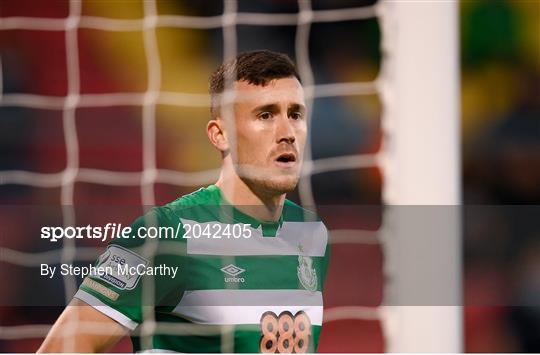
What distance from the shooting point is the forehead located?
4.45 feet

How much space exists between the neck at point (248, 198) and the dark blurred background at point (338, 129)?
0.32 metres

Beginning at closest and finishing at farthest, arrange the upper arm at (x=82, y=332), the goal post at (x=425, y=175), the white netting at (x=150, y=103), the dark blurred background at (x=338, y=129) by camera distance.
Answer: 1. the goal post at (x=425, y=175)
2. the upper arm at (x=82, y=332)
3. the white netting at (x=150, y=103)
4. the dark blurred background at (x=338, y=129)

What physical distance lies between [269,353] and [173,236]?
0.76ft

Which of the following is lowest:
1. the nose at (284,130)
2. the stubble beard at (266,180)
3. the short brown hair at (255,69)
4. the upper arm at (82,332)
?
the upper arm at (82,332)

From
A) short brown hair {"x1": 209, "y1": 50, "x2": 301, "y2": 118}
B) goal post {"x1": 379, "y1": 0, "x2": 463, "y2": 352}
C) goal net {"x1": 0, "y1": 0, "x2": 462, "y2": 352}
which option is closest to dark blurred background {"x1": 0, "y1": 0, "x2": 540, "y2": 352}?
goal net {"x1": 0, "y1": 0, "x2": 462, "y2": 352}

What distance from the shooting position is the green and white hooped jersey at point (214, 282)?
1.28m

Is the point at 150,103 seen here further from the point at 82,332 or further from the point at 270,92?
the point at 82,332

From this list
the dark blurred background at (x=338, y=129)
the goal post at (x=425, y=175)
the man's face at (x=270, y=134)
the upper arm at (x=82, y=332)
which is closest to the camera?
the goal post at (x=425, y=175)

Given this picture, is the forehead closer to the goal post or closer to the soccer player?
the soccer player

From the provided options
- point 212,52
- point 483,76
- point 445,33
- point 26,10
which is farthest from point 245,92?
point 483,76

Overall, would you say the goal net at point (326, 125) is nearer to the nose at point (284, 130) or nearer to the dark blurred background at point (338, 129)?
the dark blurred background at point (338, 129)

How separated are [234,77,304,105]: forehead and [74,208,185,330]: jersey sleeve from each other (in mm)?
222

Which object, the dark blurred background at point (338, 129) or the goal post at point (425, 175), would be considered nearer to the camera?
the goal post at point (425, 175)

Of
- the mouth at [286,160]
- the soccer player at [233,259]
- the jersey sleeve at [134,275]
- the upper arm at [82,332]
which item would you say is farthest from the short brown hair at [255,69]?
the upper arm at [82,332]
